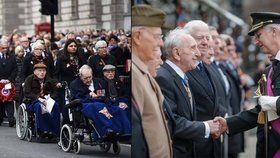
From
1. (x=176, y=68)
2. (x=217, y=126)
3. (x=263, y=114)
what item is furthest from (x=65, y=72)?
(x=263, y=114)

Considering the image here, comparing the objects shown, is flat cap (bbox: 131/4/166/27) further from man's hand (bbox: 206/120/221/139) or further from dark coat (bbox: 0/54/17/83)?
man's hand (bbox: 206/120/221/139)

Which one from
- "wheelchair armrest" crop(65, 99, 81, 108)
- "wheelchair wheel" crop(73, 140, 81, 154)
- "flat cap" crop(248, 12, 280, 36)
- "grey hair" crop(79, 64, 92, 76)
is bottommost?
"wheelchair wheel" crop(73, 140, 81, 154)

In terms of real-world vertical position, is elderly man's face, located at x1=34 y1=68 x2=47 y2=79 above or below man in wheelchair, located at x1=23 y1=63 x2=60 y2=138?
above

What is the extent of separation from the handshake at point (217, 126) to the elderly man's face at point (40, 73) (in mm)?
1577

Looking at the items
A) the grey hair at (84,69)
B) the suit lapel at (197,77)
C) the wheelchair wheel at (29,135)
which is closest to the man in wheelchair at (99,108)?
the grey hair at (84,69)

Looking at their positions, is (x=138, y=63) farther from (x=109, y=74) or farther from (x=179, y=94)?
(x=179, y=94)

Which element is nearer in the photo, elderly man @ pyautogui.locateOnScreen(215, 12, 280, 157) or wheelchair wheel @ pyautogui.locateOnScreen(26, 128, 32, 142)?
wheelchair wheel @ pyautogui.locateOnScreen(26, 128, 32, 142)

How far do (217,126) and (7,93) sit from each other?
1.95 m

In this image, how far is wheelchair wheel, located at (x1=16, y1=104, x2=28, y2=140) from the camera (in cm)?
271

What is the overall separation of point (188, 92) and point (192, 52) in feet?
0.70

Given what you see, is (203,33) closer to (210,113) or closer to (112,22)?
(210,113)

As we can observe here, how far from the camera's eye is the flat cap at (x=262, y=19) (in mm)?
4605

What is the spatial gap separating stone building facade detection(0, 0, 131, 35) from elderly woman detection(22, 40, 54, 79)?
81 millimetres

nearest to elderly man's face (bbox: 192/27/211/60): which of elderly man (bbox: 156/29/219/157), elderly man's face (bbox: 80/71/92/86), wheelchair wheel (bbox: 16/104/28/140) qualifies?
elderly man (bbox: 156/29/219/157)
